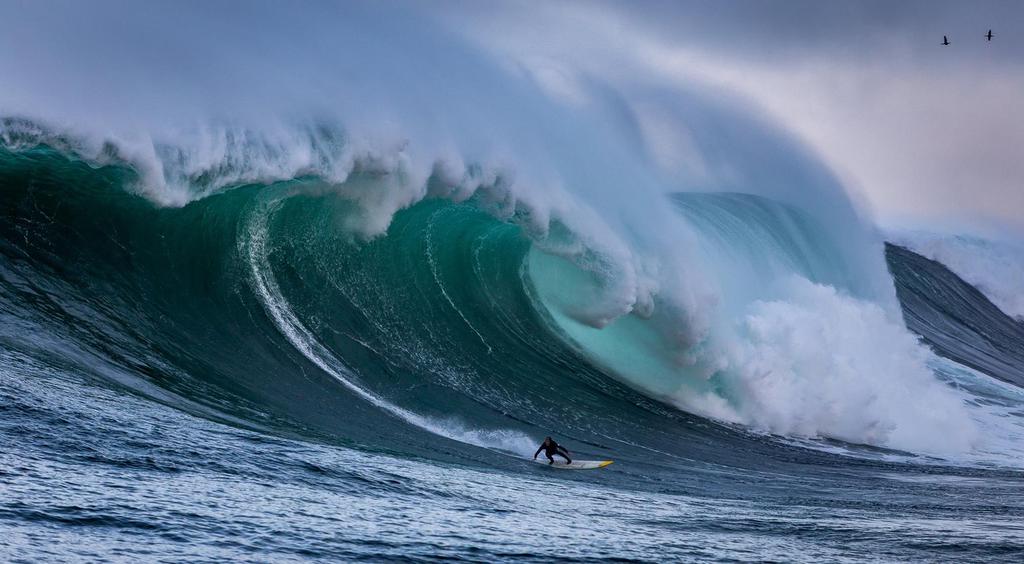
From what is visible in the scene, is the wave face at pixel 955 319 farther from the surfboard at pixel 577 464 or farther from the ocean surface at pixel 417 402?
the surfboard at pixel 577 464

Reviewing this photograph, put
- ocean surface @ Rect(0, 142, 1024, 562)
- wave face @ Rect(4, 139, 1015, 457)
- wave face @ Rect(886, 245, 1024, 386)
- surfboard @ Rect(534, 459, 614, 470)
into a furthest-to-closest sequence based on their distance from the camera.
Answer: wave face @ Rect(886, 245, 1024, 386)
wave face @ Rect(4, 139, 1015, 457)
surfboard @ Rect(534, 459, 614, 470)
ocean surface @ Rect(0, 142, 1024, 562)

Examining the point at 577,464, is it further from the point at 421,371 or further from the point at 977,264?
the point at 977,264

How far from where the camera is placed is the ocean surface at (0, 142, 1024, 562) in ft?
21.7

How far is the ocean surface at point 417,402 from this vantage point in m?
6.60

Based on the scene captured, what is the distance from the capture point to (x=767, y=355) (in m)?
16.2

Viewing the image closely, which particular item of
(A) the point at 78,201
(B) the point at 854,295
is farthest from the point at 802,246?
(A) the point at 78,201

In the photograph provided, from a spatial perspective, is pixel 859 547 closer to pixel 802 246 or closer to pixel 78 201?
pixel 78 201

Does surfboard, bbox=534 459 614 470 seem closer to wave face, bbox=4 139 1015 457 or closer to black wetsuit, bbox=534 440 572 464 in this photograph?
black wetsuit, bbox=534 440 572 464

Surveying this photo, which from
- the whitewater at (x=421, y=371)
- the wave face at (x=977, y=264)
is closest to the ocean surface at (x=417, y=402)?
the whitewater at (x=421, y=371)

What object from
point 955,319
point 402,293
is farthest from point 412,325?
point 955,319

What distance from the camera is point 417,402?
11.4 meters

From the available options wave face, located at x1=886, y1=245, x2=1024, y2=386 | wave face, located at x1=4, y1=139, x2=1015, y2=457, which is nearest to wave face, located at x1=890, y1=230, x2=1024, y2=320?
wave face, located at x1=886, y1=245, x2=1024, y2=386

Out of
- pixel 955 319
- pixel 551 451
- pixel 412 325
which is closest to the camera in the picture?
pixel 551 451

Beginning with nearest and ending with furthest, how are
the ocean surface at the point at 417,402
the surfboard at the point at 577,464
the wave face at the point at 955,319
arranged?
1. the ocean surface at the point at 417,402
2. the surfboard at the point at 577,464
3. the wave face at the point at 955,319
